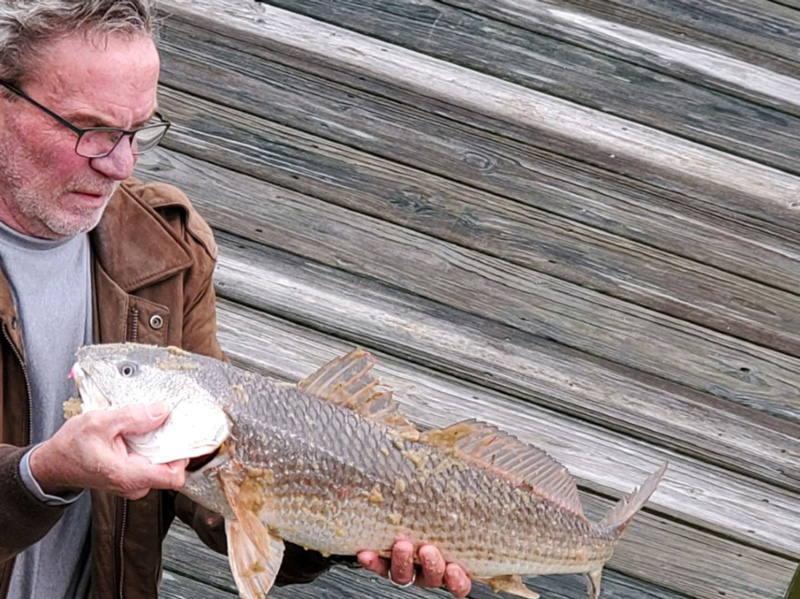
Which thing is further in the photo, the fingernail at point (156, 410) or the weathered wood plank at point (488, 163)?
the weathered wood plank at point (488, 163)

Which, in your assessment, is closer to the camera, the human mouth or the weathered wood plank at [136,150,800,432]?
the human mouth

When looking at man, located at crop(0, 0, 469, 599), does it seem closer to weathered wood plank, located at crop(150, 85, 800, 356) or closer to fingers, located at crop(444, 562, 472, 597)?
fingers, located at crop(444, 562, 472, 597)

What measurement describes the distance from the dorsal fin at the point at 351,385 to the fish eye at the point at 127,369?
368 millimetres

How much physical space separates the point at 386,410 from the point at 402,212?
4.24 ft

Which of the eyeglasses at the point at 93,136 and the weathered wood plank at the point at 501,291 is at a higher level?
the eyeglasses at the point at 93,136

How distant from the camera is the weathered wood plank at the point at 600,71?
3367 mm

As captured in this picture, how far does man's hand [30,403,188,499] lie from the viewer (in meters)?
1.83

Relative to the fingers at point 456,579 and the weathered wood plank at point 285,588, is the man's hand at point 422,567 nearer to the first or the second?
the fingers at point 456,579

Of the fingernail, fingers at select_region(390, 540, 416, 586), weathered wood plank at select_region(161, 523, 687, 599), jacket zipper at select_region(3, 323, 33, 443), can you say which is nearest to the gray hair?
jacket zipper at select_region(3, 323, 33, 443)

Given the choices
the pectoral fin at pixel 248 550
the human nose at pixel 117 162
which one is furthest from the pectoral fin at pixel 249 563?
the human nose at pixel 117 162

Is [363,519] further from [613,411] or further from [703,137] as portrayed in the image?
[703,137]

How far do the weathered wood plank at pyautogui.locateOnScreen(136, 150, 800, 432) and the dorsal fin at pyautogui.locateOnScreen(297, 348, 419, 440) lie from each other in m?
1.24

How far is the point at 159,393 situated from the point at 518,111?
1817mm

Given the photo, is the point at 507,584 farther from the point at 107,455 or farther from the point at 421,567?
the point at 107,455
